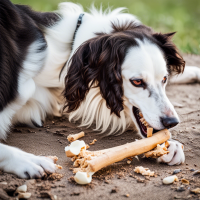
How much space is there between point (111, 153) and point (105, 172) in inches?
6.1

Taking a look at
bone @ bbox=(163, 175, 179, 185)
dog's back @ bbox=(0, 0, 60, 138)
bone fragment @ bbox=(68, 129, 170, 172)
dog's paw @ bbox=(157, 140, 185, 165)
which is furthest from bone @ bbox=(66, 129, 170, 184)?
dog's back @ bbox=(0, 0, 60, 138)

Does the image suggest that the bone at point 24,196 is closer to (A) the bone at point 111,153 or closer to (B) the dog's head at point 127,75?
(A) the bone at point 111,153

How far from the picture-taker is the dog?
8.00 ft

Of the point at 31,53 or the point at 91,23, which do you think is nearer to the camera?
the point at 31,53

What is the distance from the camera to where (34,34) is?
115 inches

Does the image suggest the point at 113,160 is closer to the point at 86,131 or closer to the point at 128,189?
the point at 128,189

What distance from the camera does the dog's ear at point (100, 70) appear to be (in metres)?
2.62

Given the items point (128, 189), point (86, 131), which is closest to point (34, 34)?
point (86, 131)

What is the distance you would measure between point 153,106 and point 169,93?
1.71 meters

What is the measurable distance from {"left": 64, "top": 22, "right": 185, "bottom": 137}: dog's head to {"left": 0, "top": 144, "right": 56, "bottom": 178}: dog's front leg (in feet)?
2.70

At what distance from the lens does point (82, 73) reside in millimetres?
2705

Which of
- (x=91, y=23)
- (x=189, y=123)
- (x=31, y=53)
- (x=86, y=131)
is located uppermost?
(x=91, y=23)

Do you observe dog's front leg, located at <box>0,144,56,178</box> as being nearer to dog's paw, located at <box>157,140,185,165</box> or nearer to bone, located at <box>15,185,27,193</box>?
bone, located at <box>15,185,27,193</box>

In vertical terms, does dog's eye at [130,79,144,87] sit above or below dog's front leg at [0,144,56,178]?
above
